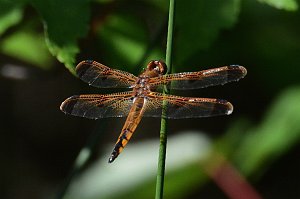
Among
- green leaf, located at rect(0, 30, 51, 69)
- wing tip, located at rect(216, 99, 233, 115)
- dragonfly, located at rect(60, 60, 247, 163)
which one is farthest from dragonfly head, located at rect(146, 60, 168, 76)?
green leaf, located at rect(0, 30, 51, 69)

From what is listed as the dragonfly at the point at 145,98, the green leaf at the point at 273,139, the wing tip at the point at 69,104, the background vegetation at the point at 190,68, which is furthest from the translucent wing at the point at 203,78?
the green leaf at the point at 273,139

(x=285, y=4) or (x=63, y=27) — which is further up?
(x=285, y=4)

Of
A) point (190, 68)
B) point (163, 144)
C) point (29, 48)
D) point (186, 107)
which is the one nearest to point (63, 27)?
point (186, 107)

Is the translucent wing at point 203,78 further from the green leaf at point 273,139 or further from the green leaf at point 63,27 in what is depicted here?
the green leaf at point 273,139

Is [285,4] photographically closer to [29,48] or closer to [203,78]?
[203,78]

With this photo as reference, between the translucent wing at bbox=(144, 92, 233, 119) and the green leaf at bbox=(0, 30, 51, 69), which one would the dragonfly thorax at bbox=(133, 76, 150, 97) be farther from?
the green leaf at bbox=(0, 30, 51, 69)

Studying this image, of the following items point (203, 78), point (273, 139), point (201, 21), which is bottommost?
point (273, 139)

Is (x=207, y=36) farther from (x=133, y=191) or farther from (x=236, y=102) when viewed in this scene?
(x=236, y=102)
